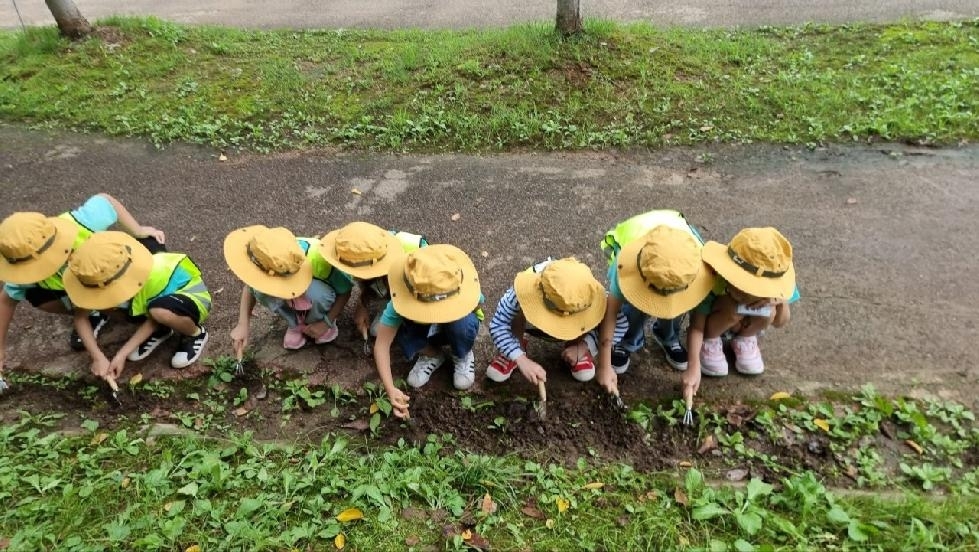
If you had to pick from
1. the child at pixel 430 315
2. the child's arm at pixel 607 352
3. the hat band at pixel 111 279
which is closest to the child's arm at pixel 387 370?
the child at pixel 430 315

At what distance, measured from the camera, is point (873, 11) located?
7.61 metres

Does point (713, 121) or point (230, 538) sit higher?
point (713, 121)

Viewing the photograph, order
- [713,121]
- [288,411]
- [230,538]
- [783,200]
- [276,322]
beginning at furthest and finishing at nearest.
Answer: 1. [713,121]
2. [783,200]
3. [276,322]
4. [288,411]
5. [230,538]

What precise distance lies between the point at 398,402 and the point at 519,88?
156 inches

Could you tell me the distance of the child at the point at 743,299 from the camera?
2924 mm

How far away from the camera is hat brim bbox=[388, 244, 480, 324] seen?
3.00 metres

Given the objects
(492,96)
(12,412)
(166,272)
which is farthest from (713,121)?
(12,412)

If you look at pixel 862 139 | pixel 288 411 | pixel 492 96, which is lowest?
pixel 288 411

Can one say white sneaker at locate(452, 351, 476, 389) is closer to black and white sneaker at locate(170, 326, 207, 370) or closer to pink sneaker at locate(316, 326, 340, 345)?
pink sneaker at locate(316, 326, 340, 345)

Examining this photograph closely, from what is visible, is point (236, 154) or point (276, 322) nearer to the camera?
point (276, 322)

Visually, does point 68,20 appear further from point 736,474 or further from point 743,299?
point 736,474

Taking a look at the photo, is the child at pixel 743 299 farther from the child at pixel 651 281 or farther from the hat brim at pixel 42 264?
the hat brim at pixel 42 264

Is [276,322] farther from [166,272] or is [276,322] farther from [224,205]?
[224,205]

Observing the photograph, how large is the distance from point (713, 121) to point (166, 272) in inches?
186
